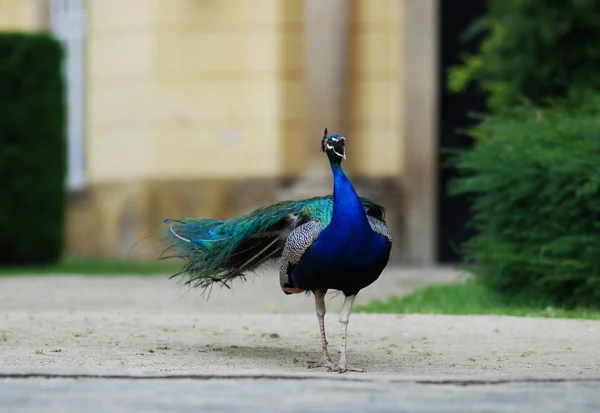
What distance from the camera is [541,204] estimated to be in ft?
39.8

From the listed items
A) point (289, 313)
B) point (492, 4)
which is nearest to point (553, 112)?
point (289, 313)

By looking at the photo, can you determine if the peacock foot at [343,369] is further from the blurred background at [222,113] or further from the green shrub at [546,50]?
the blurred background at [222,113]

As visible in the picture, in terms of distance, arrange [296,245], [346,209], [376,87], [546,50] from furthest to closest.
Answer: [376,87] < [546,50] < [296,245] < [346,209]

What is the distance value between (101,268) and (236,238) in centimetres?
937

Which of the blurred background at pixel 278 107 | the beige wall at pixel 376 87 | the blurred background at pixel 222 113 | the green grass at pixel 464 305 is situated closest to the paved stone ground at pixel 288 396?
the green grass at pixel 464 305

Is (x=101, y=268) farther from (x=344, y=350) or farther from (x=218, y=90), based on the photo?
(x=344, y=350)

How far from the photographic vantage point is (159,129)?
19.7 meters

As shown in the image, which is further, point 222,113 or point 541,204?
point 222,113

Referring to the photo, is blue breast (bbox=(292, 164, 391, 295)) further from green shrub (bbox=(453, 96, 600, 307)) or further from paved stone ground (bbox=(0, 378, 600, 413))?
green shrub (bbox=(453, 96, 600, 307))

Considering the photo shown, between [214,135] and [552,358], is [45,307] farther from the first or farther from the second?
[214,135]

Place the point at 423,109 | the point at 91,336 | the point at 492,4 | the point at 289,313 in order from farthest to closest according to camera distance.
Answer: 1. the point at 423,109
2. the point at 492,4
3. the point at 289,313
4. the point at 91,336

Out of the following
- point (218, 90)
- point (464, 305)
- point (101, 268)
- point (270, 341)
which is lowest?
point (101, 268)

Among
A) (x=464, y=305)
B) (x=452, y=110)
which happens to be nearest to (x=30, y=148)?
(x=452, y=110)

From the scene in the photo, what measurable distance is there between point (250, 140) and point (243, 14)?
1689 mm
